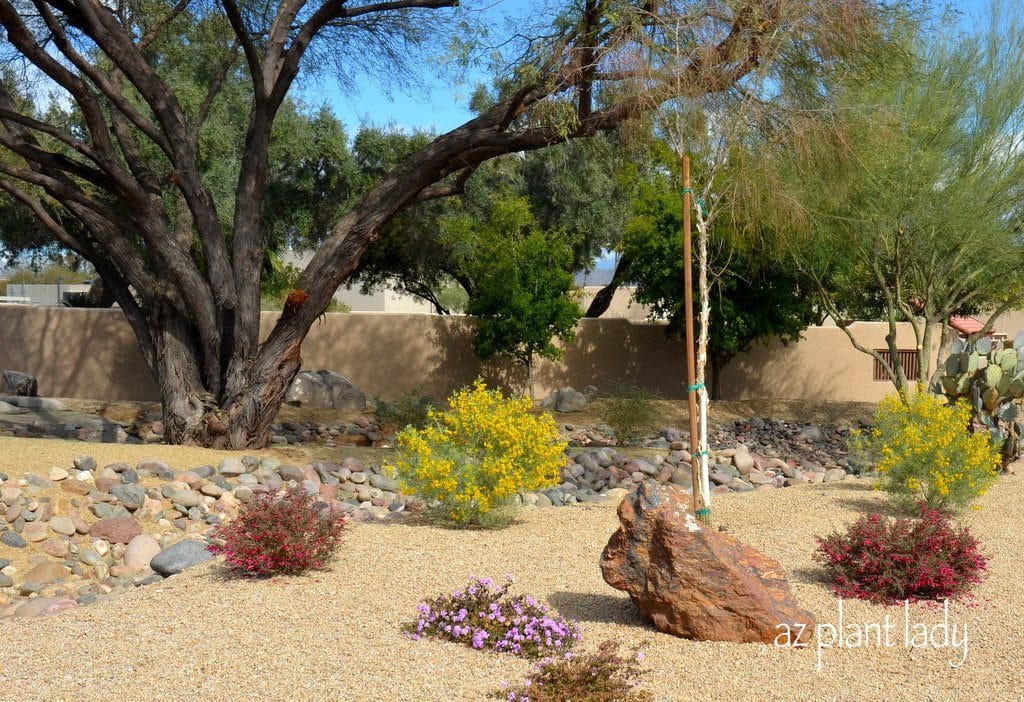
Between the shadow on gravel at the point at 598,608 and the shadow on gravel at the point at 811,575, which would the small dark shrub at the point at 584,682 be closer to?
the shadow on gravel at the point at 598,608

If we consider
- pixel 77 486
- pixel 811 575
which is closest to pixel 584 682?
pixel 811 575

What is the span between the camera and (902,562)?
6.36 m

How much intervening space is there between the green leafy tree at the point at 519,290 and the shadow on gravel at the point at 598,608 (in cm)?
1342

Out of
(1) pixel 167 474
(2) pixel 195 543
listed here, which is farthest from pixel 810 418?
(2) pixel 195 543

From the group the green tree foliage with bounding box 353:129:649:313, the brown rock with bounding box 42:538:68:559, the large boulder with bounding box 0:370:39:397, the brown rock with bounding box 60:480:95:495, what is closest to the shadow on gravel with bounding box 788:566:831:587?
the brown rock with bounding box 42:538:68:559

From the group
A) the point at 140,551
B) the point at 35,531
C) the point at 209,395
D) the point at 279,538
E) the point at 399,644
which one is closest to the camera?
the point at 399,644

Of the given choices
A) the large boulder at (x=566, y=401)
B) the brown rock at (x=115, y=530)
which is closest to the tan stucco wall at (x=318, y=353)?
the large boulder at (x=566, y=401)

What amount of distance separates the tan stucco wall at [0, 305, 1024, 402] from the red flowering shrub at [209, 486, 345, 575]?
46.8 feet

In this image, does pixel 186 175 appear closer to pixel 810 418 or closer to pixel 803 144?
→ pixel 803 144

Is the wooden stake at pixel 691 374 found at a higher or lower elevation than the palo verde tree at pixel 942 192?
lower

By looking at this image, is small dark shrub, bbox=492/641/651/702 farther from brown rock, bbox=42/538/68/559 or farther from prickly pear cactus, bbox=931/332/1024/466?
prickly pear cactus, bbox=931/332/1024/466

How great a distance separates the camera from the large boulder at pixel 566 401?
1948 cm

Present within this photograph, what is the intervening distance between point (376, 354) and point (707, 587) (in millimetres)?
16464

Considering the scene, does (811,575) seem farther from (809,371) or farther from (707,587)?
(809,371)
